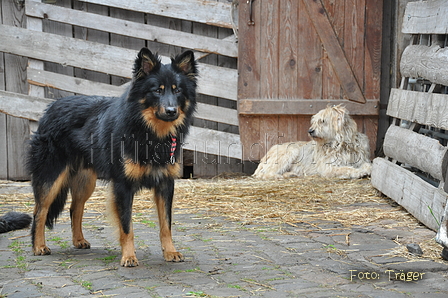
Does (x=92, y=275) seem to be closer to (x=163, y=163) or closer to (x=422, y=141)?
(x=163, y=163)

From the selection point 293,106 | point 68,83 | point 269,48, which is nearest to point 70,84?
point 68,83

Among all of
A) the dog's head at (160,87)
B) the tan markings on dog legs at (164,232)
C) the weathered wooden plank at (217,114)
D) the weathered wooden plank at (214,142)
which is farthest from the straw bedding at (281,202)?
the dog's head at (160,87)

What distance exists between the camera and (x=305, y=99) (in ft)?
26.1

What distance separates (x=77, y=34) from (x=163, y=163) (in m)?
4.76

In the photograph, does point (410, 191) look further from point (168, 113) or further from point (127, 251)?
point (127, 251)

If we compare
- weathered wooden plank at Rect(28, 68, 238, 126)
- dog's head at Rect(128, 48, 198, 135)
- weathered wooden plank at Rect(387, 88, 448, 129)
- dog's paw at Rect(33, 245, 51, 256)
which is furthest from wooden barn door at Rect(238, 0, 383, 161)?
dog's paw at Rect(33, 245, 51, 256)

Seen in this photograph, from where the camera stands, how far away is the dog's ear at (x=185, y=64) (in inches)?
165

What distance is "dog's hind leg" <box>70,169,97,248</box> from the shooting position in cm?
469

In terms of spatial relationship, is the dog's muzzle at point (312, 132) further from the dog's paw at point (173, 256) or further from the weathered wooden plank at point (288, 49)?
the dog's paw at point (173, 256)

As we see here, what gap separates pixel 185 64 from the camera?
4234 mm

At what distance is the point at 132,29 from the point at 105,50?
52 centimetres

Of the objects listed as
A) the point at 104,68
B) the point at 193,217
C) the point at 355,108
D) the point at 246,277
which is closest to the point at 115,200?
the point at 246,277

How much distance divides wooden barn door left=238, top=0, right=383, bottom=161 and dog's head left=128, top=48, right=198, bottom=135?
12.3 ft

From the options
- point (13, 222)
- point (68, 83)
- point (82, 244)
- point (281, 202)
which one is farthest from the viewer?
point (68, 83)
